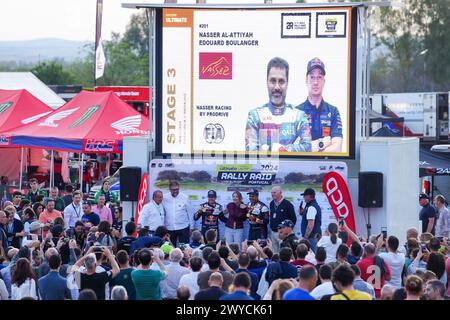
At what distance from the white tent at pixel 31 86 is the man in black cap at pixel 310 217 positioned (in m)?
18.5

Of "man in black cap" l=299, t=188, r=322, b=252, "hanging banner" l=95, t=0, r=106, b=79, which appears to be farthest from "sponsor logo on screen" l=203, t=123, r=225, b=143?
"hanging banner" l=95, t=0, r=106, b=79

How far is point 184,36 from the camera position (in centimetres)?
1823

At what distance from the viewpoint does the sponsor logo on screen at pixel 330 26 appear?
17.9m

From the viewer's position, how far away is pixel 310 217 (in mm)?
16641

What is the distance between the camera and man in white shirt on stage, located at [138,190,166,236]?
55.9ft

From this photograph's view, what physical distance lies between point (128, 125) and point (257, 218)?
8.36 m

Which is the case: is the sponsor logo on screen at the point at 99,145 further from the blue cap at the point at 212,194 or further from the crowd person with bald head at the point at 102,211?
the blue cap at the point at 212,194

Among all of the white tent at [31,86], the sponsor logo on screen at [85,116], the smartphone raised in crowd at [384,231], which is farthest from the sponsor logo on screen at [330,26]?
the white tent at [31,86]

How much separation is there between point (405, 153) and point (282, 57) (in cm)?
288

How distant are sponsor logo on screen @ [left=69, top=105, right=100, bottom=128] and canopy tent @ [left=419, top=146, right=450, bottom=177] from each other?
8.17 metres

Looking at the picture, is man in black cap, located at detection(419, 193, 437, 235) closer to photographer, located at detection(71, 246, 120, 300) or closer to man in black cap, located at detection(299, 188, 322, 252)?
man in black cap, located at detection(299, 188, 322, 252)

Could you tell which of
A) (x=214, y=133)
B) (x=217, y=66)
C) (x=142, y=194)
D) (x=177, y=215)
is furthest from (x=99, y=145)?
(x=177, y=215)
